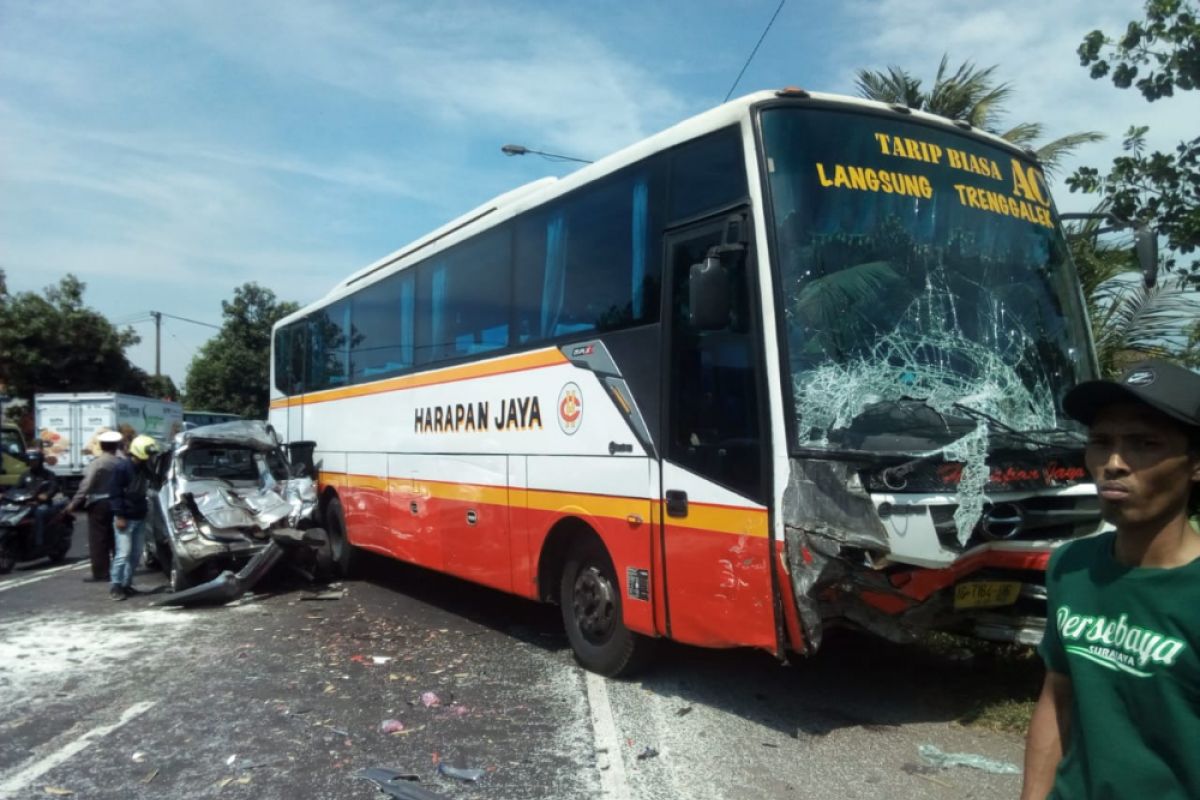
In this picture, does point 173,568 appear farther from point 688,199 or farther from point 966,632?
point 966,632

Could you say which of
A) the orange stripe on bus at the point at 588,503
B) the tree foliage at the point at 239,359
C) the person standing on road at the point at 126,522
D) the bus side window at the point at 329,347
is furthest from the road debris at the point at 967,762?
the tree foliage at the point at 239,359

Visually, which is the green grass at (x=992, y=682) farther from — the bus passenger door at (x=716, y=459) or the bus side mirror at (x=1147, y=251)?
the bus side mirror at (x=1147, y=251)

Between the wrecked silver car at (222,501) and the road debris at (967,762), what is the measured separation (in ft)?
24.3

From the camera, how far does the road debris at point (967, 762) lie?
496cm

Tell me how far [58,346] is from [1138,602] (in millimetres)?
39023

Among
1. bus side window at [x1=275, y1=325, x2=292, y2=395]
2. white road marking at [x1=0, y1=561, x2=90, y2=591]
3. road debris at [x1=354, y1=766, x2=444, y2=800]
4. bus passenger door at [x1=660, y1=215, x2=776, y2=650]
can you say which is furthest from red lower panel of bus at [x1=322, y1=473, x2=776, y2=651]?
white road marking at [x1=0, y1=561, x2=90, y2=591]

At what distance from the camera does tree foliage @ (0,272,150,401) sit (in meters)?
34.1

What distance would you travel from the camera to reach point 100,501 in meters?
11.3

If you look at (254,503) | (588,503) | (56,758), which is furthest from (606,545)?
(254,503)

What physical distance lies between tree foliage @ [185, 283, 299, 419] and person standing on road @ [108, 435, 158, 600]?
3683 cm

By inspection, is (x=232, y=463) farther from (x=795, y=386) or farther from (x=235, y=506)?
(x=795, y=386)

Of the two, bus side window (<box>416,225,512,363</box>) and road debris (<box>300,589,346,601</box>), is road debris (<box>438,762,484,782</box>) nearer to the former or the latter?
bus side window (<box>416,225,512,363</box>)

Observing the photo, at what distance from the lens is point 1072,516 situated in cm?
538

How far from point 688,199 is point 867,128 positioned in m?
1.14
